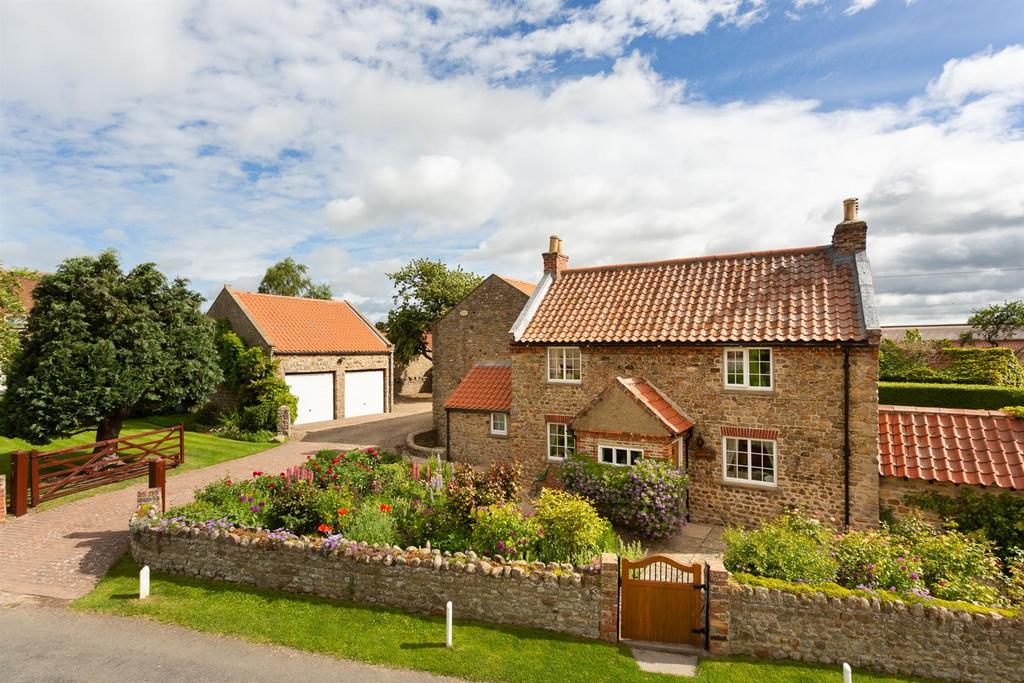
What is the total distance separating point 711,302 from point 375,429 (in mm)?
21410

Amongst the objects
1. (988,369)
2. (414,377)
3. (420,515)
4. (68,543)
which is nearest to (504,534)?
(420,515)

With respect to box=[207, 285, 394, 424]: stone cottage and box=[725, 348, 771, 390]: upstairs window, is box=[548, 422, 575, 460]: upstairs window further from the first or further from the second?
box=[207, 285, 394, 424]: stone cottage

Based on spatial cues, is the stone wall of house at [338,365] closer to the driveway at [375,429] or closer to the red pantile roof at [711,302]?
the driveway at [375,429]

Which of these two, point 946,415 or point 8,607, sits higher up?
point 946,415

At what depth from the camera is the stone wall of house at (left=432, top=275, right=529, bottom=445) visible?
26.4 metres

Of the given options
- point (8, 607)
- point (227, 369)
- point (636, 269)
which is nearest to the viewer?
point (8, 607)

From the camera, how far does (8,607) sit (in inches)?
442

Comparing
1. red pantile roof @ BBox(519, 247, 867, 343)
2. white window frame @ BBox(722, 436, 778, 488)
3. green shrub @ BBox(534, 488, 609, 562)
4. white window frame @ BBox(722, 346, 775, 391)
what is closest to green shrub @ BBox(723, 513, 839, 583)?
green shrub @ BBox(534, 488, 609, 562)

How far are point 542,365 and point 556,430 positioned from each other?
2424mm

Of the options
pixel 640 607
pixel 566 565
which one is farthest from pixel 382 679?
pixel 640 607

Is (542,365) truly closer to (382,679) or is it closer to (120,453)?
(382,679)

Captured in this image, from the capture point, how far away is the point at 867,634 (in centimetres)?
897

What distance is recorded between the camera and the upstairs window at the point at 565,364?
18534 millimetres

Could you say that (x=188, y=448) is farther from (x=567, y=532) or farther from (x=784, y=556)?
(x=784, y=556)
